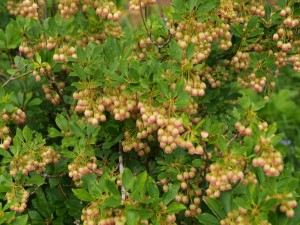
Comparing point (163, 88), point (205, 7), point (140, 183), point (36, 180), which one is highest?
point (205, 7)

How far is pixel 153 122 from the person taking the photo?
219 cm

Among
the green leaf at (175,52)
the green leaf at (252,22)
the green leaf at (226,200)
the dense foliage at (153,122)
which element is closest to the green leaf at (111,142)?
the dense foliage at (153,122)

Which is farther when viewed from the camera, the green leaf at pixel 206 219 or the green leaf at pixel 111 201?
the green leaf at pixel 206 219

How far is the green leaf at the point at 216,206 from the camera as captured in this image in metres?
2.23

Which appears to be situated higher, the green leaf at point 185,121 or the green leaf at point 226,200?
the green leaf at point 185,121

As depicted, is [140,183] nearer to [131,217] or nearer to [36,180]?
[131,217]

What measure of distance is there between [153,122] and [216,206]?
16.5 inches

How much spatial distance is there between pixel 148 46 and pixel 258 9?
0.58 metres

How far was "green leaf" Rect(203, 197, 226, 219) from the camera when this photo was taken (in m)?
2.23

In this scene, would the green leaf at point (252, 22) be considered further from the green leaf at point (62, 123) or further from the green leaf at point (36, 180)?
the green leaf at point (36, 180)

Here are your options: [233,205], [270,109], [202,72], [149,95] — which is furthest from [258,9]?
[270,109]

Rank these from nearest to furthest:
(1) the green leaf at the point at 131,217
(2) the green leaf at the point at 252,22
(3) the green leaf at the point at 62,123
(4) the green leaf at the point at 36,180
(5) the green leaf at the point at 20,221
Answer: (1) the green leaf at the point at 131,217 < (5) the green leaf at the point at 20,221 < (4) the green leaf at the point at 36,180 < (2) the green leaf at the point at 252,22 < (3) the green leaf at the point at 62,123

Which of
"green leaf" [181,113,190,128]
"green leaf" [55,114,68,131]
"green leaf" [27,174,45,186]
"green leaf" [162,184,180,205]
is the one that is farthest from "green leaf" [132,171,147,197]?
"green leaf" [55,114,68,131]

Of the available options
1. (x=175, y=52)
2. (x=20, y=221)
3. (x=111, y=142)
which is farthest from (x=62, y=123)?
(x=175, y=52)
